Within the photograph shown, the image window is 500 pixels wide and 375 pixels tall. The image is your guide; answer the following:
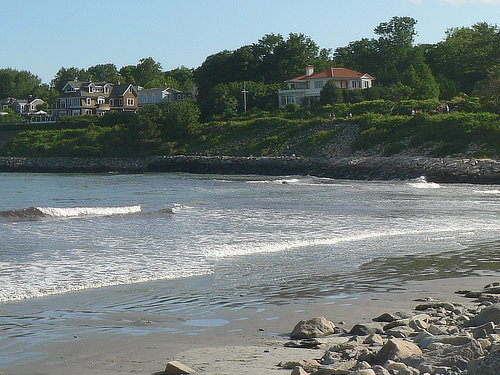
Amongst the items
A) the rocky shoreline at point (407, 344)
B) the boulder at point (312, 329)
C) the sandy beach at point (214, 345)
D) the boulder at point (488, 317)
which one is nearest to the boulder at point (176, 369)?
the rocky shoreline at point (407, 344)

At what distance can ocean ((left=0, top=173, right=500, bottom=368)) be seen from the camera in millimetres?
9102

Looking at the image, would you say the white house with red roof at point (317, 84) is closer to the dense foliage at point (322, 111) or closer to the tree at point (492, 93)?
the dense foliage at point (322, 111)

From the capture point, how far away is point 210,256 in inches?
535

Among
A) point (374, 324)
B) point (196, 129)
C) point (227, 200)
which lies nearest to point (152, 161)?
point (196, 129)

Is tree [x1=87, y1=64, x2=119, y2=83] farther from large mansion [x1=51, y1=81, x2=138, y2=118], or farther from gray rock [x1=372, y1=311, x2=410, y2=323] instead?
gray rock [x1=372, y1=311, x2=410, y2=323]

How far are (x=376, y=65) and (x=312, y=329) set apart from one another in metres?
89.5

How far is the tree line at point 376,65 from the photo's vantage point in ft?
249

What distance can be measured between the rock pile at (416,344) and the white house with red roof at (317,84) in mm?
72237

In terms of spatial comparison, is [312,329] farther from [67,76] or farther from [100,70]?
[100,70]

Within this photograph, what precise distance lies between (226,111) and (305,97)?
8.90m

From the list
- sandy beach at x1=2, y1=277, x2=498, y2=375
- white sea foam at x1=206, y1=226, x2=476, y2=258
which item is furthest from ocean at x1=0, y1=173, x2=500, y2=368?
sandy beach at x1=2, y1=277, x2=498, y2=375

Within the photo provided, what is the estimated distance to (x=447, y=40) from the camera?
90.7 m

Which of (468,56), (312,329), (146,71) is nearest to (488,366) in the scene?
(312,329)

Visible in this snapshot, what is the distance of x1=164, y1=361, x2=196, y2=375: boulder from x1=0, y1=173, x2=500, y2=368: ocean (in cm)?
150
